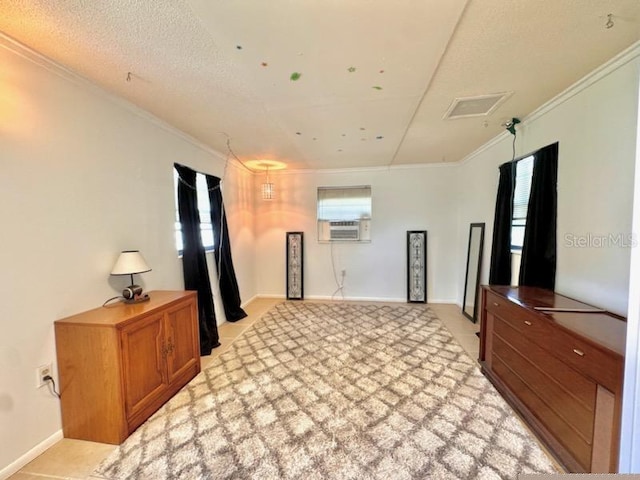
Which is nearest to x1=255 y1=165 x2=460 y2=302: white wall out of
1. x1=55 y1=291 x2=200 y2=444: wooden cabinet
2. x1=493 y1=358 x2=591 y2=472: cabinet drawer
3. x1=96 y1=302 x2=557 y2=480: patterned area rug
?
x1=96 y1=302 x2=557 y2=480: patterned area rug

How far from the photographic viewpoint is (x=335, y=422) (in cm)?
182

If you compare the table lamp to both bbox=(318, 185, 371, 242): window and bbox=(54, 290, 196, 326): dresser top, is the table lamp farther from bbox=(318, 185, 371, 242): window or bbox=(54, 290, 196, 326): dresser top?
bbox=(318, 185, 371, 242): window

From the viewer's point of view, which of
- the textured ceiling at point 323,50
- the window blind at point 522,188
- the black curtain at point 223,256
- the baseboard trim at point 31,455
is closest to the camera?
the textured ceiling at point 323,50

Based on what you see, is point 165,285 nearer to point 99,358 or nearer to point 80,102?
point 99,358

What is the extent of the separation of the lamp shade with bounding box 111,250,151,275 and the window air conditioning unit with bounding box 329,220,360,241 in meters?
3.20

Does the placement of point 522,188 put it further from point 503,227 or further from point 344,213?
point 344,213

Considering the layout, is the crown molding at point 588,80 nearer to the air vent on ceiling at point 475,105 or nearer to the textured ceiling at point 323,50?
the textured ceiling at point 323,50

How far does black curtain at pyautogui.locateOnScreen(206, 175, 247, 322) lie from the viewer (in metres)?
3.56

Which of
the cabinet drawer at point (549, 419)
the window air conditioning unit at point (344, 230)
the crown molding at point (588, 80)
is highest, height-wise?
the crown molding at point (588, 80)

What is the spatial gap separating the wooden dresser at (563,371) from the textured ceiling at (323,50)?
161 centimetres

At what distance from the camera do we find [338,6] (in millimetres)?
1245

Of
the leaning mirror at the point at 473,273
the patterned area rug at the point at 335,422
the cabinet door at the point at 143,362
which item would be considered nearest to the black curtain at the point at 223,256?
the patterned area rug at the point at 335,422

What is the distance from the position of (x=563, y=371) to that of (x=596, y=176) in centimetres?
136

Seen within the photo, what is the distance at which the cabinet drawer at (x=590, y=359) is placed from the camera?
117cm
